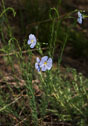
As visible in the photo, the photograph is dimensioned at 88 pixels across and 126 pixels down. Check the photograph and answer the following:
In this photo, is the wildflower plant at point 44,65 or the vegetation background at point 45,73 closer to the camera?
the wildflower plant at point 44,65

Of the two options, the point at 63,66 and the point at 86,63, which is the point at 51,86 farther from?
the point at 86,63

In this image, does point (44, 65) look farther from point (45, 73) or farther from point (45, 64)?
point (45, 73)

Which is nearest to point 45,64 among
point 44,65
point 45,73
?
point 44,65

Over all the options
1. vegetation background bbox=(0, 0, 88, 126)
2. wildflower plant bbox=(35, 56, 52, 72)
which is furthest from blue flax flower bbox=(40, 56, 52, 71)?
vegetation background bbox=(0, 0, 88, 126)

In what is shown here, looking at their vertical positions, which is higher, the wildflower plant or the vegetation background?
the wildflower plant

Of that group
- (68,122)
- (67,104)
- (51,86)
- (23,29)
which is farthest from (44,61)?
(23,29)

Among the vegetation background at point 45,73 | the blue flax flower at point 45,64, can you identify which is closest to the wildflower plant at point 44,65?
the blue flax flower at point 45,64

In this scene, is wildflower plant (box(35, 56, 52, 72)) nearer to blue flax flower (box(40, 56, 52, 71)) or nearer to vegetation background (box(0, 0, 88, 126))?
blue flax flower (box(40, 56, 52, 71))

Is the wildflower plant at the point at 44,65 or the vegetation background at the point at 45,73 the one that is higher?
the wildflower plant at the point at 44,65

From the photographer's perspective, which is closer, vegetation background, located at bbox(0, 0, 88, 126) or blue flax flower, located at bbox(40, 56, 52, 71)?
blue flax flower, located at bbox(40, 56, 52, 71)

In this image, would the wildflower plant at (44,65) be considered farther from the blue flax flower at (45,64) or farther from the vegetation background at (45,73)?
the vegetation background at (45,73)

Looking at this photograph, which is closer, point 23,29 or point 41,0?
point 23,29
